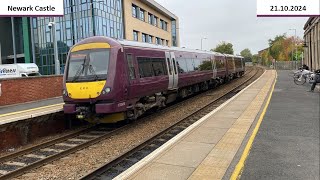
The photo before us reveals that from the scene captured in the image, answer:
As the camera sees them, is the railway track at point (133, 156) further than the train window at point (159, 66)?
No

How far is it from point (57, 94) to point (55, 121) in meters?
10.9

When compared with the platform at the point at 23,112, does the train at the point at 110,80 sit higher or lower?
higher

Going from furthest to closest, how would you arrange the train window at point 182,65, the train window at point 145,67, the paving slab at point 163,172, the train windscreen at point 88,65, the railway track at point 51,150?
the train window at point 182,65 < the train window at point 145,67 < the train windscreen at point 88,65 < the railway track at point 51,150 < the paving slab at point 163,172

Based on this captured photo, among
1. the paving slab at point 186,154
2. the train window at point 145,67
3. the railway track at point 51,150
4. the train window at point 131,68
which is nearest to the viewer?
the paving slab at point 186,154

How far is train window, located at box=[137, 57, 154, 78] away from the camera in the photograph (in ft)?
42.6

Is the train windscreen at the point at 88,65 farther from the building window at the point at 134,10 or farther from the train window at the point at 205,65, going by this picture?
the building window at the point at 134,10

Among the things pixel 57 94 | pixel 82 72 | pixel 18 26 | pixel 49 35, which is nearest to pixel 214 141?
pixel 82 72

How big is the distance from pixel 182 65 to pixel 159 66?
372 centimetres

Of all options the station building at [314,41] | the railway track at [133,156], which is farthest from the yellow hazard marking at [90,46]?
the station building at [314,41]

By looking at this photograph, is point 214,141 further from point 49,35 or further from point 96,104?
point 49,35

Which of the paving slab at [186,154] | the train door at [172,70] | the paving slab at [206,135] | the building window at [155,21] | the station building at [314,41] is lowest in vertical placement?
the paving slab at [186,154]

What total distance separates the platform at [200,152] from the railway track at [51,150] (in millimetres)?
1105

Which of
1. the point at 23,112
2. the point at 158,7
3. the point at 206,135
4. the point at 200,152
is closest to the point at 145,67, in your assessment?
the point at 206,135

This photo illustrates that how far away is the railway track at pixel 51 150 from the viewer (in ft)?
26.0
